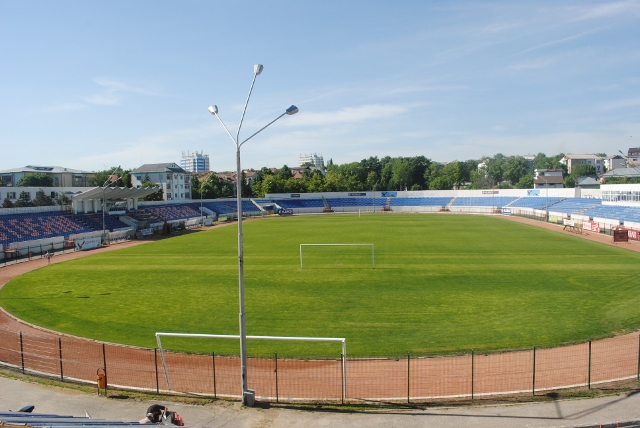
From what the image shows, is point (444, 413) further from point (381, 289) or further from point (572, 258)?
point (572, 258)

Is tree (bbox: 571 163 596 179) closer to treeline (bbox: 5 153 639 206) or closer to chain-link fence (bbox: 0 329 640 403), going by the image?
treeline (bbox: 5 153 639 206)

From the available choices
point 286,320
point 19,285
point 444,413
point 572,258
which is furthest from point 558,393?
point 19,285

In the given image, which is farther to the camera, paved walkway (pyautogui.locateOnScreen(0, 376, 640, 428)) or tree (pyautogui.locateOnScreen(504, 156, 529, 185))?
tree (pyautogui.locateOnScreen(504, 156, 529, 185))

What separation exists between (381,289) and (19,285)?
24.4 meters

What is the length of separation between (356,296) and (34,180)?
298 ft

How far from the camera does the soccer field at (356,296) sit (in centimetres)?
1897

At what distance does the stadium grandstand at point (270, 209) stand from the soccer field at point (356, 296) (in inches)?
509

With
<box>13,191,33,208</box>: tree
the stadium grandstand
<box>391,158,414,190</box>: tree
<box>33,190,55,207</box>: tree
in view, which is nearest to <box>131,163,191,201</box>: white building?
the stadium grandstand

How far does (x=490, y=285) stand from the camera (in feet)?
90.8

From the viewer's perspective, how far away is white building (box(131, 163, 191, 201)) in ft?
334

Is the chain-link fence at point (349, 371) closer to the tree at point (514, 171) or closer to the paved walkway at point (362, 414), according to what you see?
the paved walkway at point (362, 414)

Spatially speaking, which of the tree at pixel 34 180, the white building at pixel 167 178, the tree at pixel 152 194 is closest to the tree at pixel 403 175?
the white building at pixel 167 178

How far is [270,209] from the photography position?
4195 inches

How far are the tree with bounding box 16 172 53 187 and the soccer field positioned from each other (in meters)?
60.7
